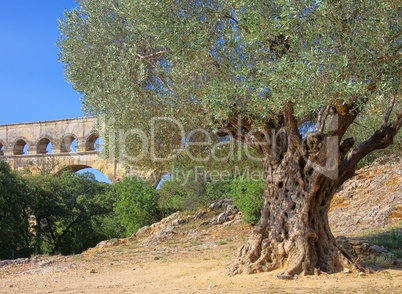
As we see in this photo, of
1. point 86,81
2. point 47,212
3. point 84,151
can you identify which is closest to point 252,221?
point 86,81

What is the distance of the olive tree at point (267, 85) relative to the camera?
689 centimetres

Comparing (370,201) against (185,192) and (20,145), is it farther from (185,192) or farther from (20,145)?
(20,145)

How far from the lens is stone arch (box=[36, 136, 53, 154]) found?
121 feet

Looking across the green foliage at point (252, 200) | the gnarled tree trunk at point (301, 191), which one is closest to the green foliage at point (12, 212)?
the green foliage at point (252, 200)

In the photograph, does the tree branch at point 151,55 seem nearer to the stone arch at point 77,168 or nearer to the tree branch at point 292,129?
the tree branch at point 292,129

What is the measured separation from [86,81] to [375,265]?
6815 mm

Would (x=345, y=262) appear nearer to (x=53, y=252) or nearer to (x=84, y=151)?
(x=53, y=252)

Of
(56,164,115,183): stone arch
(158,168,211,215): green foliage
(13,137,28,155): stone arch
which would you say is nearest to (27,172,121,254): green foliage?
(56,164,115,183): stone arch

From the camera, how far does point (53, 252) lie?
2517 cm

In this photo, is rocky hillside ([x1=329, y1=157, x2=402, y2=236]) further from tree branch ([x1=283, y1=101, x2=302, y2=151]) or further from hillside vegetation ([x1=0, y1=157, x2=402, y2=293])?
tree branch ([x1=283, y1=101, x2=302, y2=151])

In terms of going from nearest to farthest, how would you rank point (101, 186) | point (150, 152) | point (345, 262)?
point (345, 262)
point (150, 152)
point (101, 186)

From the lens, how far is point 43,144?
3756 cm

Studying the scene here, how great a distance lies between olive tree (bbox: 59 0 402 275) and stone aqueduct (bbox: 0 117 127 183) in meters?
24.3

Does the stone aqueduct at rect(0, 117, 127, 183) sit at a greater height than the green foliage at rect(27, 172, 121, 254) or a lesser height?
greater
